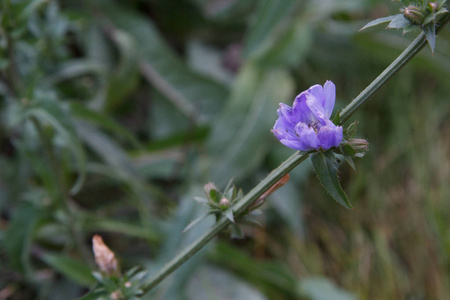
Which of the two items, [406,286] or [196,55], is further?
[196,55]

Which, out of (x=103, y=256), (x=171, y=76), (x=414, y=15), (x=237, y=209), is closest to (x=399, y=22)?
(x=414, y=15)

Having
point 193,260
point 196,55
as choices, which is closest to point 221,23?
point 196,55

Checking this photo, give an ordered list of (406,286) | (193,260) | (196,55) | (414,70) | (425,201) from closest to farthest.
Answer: (193,260) < (406,286) < (425,201) < (196,55) < (414,70)

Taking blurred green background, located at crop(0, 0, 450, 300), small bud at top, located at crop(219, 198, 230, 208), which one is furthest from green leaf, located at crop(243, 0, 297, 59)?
small bud at top, located at crop(219, 198, 230, 208)

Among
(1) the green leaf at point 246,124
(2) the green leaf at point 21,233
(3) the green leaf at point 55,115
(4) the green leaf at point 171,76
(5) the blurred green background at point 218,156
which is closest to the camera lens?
(3) the green leaf at point 55,115

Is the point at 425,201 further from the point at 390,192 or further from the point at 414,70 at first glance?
the point at 414,70

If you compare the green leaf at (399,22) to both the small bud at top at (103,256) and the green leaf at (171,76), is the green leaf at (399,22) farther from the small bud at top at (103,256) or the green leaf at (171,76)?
the green leaf at (171,76)

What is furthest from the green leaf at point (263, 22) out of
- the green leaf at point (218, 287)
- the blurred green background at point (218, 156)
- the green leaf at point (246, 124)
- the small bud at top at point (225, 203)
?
the small bud at top at point (225, 203)
